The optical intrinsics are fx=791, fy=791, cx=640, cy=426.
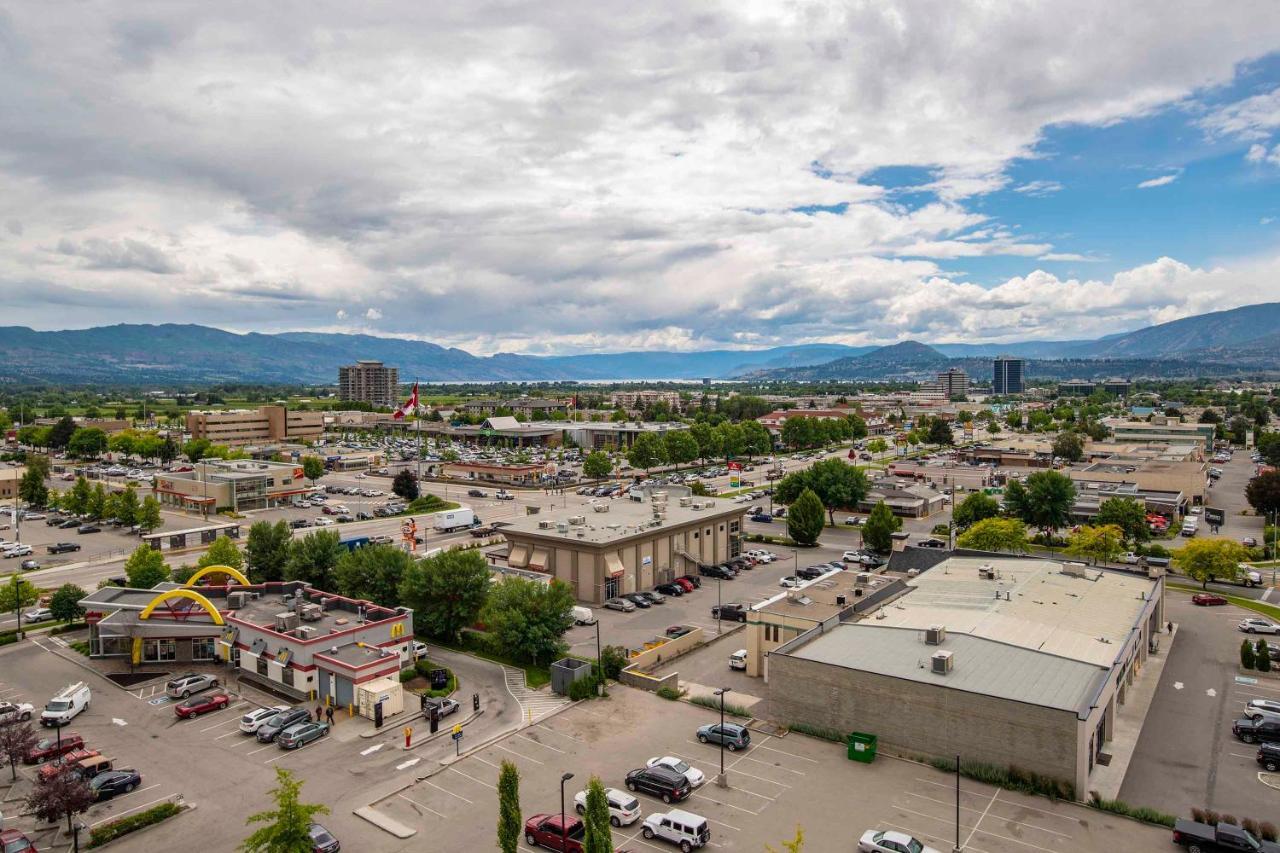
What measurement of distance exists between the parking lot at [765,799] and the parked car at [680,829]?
0.32 m

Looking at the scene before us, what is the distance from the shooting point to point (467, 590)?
37812mm

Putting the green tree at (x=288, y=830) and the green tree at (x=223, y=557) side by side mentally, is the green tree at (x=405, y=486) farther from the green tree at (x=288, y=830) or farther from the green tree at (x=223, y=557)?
the green tree at (x=288, y=830)

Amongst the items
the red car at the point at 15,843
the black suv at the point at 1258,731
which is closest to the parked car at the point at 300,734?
the red car at the point at 15,843

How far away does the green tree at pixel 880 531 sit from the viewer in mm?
56594

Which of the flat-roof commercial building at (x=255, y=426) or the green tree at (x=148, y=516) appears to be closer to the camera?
the green tree at (x=148, y=516)

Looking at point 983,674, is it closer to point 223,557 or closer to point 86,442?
point 223,557

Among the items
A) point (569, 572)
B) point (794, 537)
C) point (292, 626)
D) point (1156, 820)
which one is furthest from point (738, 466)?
point (1156, 820)

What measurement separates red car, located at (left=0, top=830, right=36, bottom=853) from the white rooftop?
28.4m

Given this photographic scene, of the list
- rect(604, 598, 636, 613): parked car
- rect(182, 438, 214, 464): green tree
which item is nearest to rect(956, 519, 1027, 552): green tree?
rect(604, 598, 636, 613): parked car

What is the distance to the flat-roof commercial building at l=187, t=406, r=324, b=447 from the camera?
416 feet

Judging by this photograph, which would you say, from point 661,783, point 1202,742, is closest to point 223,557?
point 661,783

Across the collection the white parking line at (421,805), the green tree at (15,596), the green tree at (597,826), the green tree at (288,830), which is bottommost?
the white parking line at (421,805)

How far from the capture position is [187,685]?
3198 cm

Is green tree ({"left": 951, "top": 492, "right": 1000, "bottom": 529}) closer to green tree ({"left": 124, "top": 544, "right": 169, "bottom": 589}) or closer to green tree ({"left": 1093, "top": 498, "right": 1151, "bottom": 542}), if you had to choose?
green tree ({"left": 1093, "top": 498, "right": 1151, "bottom": 542})
